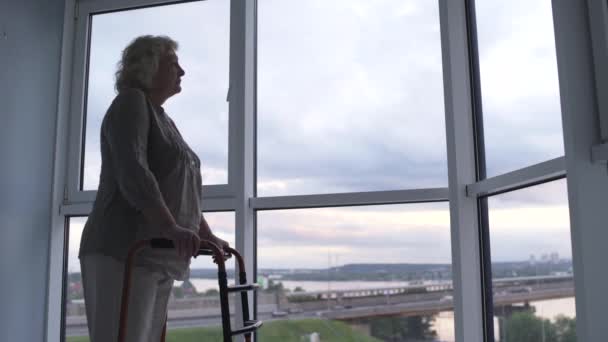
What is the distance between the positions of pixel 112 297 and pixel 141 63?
0.73 metres

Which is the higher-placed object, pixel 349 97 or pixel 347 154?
pixel 349 97

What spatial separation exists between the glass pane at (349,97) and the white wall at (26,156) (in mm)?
1002

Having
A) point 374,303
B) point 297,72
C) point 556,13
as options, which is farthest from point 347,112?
point 556,13

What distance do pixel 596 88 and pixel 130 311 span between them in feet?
4.29

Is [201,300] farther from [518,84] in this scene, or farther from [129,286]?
[518,84]

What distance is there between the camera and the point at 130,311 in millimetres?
1596

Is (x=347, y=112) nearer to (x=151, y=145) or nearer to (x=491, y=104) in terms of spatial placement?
(x=491, y=104)

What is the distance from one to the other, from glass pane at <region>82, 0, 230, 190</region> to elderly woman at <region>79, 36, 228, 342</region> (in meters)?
0.83

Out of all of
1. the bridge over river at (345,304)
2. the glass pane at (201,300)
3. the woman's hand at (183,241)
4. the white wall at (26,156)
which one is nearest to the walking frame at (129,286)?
the woman's hand at (183,241)

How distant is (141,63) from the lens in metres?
1.84

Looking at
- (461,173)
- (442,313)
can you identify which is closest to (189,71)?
(461,173)

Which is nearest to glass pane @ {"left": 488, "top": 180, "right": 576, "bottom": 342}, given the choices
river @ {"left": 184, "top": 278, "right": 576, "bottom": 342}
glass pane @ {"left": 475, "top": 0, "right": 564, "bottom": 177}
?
Result: river @ {"left": 184, "top": 278, "right": 576, "bottom": 342}

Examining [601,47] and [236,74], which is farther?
[236,74]

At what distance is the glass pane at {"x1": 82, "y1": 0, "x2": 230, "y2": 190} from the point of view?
2658 mm
